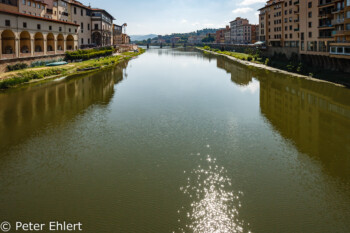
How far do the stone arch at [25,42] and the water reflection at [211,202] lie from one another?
53094 millimetres

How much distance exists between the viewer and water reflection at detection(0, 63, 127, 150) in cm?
2530

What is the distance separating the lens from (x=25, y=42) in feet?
193

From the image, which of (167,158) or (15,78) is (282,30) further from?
(167,158)

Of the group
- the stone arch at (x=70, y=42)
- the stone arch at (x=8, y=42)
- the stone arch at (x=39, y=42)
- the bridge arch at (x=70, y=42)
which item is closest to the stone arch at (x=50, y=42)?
the stone arch at (x=39, y=42)

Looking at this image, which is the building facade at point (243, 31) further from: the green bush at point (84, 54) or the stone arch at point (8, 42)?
the stone arch at point (8, 42)

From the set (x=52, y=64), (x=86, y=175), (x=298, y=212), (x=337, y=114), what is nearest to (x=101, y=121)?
(x=86, y=175)

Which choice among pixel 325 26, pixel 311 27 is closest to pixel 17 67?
pixel 325 26

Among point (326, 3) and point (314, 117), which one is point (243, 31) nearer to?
point (326, 3)

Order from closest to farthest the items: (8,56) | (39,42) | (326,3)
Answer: (8,56) → (326,3) → (39,42)

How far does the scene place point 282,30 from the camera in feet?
271

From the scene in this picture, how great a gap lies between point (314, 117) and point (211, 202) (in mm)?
20491

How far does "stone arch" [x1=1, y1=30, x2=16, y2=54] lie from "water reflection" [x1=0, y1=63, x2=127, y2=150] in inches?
421

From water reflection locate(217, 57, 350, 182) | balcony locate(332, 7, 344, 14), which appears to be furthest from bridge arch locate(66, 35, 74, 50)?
balcony locate(332, 7, 344, 14)

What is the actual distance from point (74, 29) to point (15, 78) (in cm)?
3803
